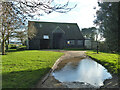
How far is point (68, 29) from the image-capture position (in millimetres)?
32125

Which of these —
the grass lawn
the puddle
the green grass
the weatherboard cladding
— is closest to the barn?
the weatherboard cladding

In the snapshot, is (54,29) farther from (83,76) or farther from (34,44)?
(83,76)

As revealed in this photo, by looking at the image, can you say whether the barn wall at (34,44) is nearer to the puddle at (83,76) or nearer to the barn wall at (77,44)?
the barn wall at (77,44)

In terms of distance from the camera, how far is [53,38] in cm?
2944

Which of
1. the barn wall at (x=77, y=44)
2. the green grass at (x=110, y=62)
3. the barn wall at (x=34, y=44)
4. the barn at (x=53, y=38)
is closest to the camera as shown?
the green grass at (x=110, y=62)

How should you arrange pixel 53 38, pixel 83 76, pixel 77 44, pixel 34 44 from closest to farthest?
1. pixel 83 76
2. pixel 34 44
3. pixel 53 38
4. pixel 77 44

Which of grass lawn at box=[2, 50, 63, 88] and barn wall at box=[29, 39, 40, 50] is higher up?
barn wall at box=[29, 39, 40, 50]

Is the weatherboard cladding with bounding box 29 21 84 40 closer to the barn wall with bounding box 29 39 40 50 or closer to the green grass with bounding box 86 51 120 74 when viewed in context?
the barn wall with bounding box 29 39 40 50

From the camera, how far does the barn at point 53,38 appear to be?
28275mm

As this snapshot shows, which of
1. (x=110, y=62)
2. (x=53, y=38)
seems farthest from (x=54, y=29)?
(x=110, y=62)

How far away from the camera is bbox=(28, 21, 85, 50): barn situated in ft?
92.8

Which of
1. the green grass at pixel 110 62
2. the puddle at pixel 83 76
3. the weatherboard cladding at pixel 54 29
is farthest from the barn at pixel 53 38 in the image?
the puddle at pixel 83 76

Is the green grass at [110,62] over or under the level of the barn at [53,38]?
under

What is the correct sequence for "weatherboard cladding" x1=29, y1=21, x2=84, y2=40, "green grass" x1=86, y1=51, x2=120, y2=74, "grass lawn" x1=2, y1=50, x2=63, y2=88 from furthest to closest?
"weatherboard cladding" x1=29, y1=21, x2=84, y2=40 < "green grass" x1=86, y1=51, x2=120, y2=74 < "grass lawn" x1=2, y1=50, x2=63, y2=88
